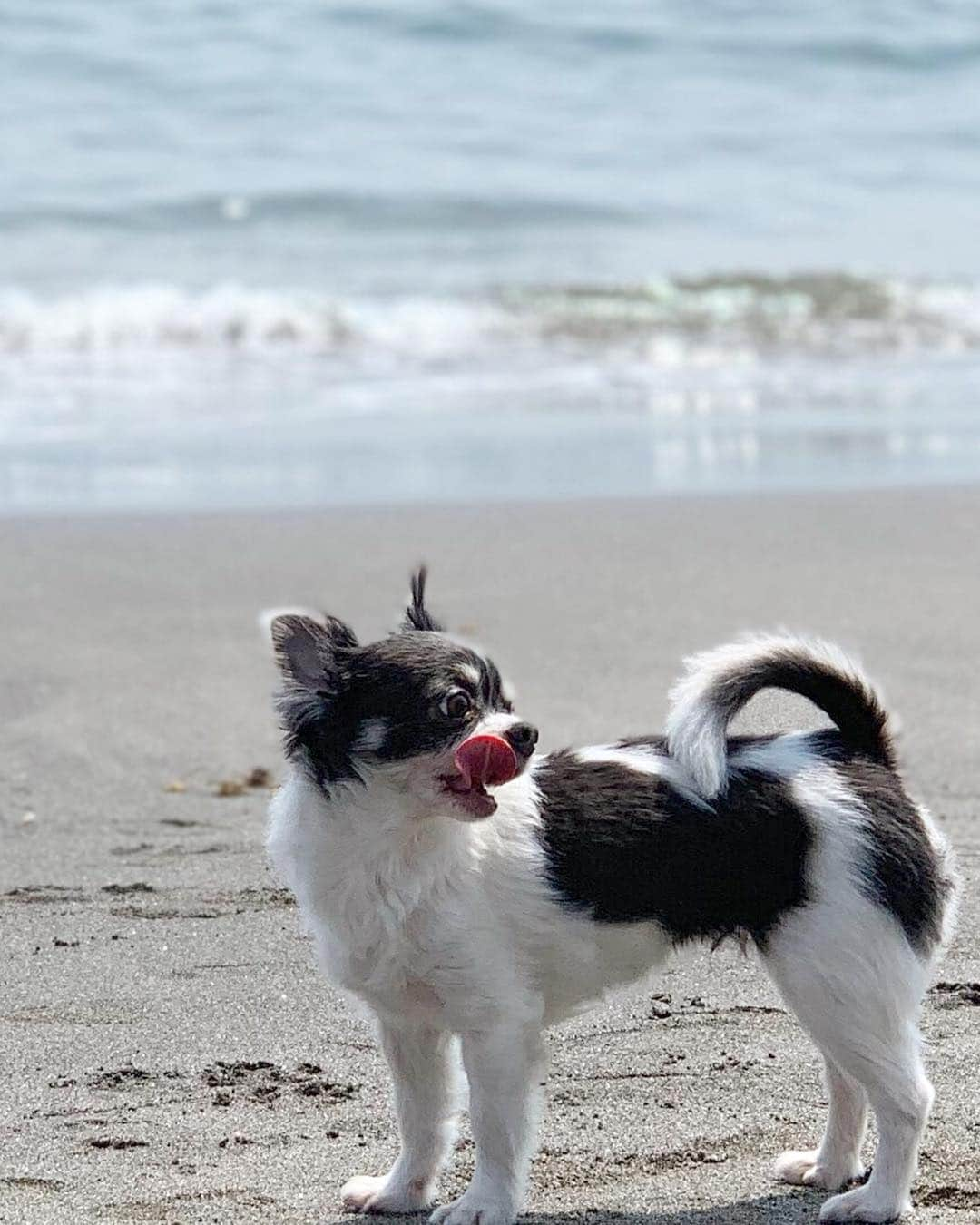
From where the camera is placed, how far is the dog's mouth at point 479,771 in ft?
9.89

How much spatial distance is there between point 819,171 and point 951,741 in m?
17.0

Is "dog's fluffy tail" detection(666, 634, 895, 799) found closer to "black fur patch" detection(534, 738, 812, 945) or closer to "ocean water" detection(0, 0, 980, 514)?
"black fur patch" detection(534, 738, 812, 945)

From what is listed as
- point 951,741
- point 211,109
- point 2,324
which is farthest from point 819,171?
point 951,741

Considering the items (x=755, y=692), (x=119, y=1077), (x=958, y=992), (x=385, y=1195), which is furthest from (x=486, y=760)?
(x=958, y=992)

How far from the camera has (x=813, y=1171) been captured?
3449 mm

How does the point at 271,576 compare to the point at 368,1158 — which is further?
the point at 271,576

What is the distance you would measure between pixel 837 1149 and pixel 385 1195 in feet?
2.77

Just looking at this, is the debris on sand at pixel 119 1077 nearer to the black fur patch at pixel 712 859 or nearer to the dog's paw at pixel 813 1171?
the black fur patch at pixel 712 859

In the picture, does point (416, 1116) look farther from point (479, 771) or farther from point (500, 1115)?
point (479, 771)

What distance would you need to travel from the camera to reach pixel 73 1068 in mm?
3906

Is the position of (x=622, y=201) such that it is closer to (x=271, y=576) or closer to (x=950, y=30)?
(x=950, y=30)

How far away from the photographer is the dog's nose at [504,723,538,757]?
3035 mm

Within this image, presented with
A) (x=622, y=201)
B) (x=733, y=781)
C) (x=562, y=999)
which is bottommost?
(x=562, y=999)

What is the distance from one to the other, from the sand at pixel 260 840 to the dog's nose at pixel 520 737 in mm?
750
